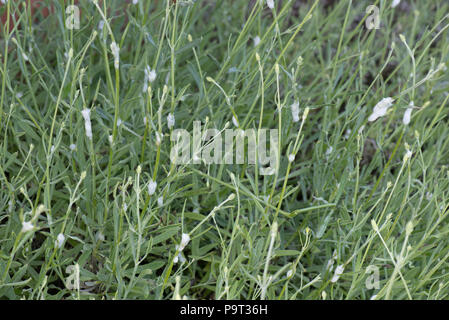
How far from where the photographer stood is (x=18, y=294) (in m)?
1.06

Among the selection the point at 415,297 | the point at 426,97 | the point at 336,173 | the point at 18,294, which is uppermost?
the point at 426,97

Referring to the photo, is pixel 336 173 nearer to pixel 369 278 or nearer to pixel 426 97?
pixel 369 278

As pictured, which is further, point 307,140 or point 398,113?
point 398,113

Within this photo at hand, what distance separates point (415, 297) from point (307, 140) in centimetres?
51

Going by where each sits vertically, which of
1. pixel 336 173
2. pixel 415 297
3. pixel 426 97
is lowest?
pixel 415 297

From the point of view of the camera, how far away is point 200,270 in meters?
1.21

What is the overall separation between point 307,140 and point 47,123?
2.27 ft

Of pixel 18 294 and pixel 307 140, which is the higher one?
pixel 307 140
